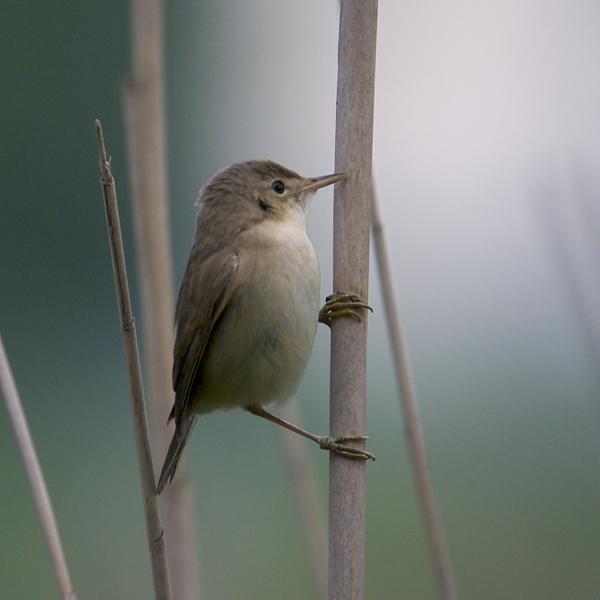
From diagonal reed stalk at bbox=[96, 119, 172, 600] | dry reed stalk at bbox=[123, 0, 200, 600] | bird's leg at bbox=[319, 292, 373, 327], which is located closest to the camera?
diagonal reed stalk at bbox=[96, 119, 172, 600]

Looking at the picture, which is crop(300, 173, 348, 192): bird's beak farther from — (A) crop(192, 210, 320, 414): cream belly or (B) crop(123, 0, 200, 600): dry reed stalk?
(B) crop(123, 0, 200, 600): dry reed stalk

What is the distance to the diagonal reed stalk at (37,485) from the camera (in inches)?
89.7

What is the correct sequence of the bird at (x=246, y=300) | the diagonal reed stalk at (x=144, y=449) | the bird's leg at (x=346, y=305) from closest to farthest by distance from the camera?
the diagonal reed stalk at (x=144, y=449) → the bird's leg at (x=346, y=305) → the bird at (x=246, y=300)

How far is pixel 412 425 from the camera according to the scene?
2.83 m

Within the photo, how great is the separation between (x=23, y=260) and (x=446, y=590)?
10190mm

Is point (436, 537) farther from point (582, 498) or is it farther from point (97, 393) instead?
point (97, 393)

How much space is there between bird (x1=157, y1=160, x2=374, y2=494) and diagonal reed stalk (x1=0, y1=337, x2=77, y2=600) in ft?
1.44

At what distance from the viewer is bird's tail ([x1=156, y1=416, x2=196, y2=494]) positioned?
9.00ft

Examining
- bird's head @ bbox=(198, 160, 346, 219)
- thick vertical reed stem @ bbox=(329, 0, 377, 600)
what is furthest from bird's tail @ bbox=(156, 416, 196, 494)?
bird's head @ bbox=(198, 160, 346, 219)

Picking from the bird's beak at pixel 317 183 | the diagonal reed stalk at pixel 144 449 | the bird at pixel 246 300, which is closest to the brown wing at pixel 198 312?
the bird at pixel 246 300

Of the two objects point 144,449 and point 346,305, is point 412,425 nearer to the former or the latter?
point 346,305

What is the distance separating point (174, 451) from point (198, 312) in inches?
17.2

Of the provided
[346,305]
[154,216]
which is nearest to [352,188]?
[346,305]

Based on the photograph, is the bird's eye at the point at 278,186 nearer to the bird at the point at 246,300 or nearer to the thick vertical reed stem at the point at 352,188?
the bird at the point at 246,300
